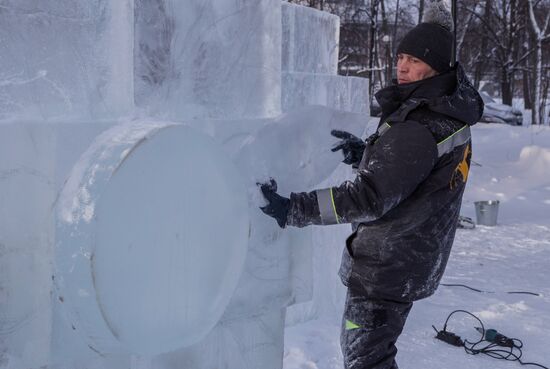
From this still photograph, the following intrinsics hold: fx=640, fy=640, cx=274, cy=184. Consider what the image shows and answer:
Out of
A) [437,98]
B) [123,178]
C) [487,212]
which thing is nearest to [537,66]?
[487,212]

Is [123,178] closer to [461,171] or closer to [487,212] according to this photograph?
[461,171]

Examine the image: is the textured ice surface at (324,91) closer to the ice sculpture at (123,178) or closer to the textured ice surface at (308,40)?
the textured ice surface at (308,40)

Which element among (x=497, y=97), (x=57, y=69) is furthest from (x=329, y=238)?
(x=497, y=97)

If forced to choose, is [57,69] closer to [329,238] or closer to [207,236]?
[207,236]

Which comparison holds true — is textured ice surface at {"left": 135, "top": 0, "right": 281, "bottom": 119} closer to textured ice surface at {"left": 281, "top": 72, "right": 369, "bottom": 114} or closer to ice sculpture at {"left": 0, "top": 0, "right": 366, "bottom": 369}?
ice sculpture at {"left": 0, "top": 0, "right": 366, "bottom": 369}

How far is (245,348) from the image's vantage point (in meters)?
1.87

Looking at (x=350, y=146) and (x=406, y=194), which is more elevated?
(x=350, y=146)

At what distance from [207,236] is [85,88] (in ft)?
1.41


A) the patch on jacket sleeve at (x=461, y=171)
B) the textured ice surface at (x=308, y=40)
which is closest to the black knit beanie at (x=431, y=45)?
the patch on jacket sleeve at (x=461, y=171)

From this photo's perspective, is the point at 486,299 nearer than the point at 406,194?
No

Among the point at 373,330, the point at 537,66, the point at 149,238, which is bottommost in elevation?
the point at 373,330

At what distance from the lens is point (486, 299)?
4.15m

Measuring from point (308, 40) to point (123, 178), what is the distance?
244 centimetres

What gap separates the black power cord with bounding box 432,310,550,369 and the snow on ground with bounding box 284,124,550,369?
1.5 inches
